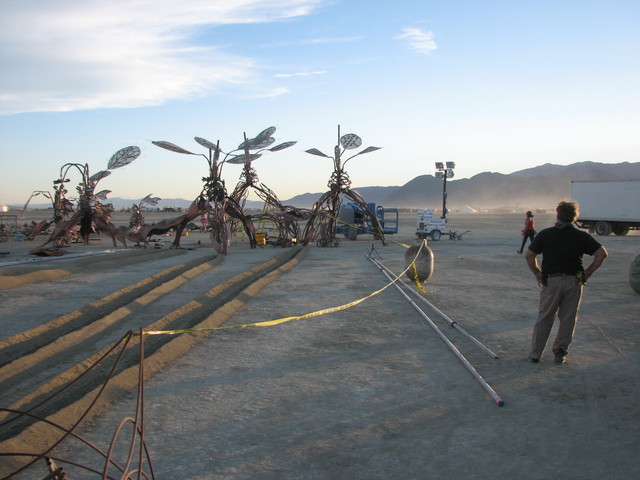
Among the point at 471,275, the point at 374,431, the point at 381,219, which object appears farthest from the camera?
the point at 381,219

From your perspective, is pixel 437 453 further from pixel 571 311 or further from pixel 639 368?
pixel 639 368

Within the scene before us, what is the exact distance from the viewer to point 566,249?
6.18 meters

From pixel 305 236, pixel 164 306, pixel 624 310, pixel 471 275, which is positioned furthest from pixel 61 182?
pixel 624 310

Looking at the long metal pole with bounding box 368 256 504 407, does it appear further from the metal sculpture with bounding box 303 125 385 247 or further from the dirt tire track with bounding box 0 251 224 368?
the metal sculpture with bounding box 303 125 385 247

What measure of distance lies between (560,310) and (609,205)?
3385 centimetres

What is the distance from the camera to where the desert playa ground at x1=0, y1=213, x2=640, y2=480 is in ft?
13.1

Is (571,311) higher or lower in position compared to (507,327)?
higher

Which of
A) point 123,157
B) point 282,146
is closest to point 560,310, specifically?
point 282,146

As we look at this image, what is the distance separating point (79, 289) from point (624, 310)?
11.7 m

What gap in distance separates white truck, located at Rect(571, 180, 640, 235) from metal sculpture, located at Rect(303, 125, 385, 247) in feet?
62.8

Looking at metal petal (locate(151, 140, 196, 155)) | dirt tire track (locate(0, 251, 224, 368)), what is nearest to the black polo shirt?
dirt tire track (locate(0, 251, 224, 368))

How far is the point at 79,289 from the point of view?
1218cm

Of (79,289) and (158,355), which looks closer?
(158,355)

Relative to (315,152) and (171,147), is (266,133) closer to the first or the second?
(315,152)
